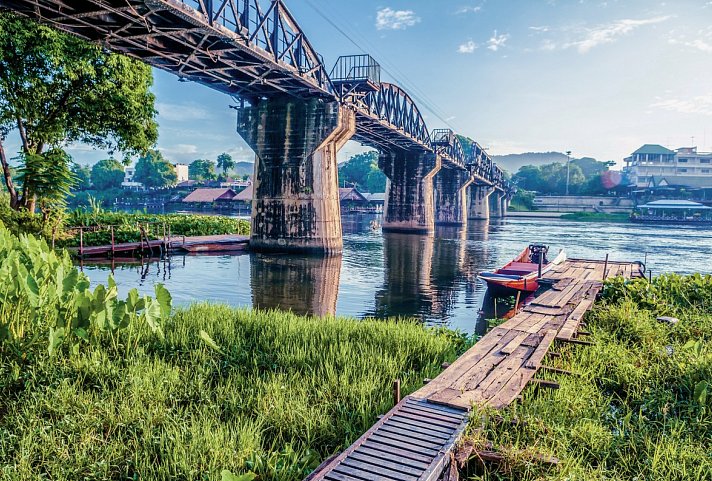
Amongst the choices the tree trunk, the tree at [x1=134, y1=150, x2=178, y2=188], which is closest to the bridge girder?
the tree trunk

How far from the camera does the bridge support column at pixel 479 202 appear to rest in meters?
122

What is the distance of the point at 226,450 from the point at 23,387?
4.02 metres

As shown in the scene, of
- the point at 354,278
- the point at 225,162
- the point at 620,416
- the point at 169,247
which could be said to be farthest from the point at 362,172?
the point at 620,416

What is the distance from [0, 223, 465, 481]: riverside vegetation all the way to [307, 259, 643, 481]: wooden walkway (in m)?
0.66

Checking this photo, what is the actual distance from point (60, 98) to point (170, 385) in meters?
31.4

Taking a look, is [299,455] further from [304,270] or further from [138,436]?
[304,270]

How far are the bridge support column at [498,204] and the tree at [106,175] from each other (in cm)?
12140

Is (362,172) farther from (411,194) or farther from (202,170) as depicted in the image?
(411,194)

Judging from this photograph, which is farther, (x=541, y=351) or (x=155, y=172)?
(x=155, y=172)

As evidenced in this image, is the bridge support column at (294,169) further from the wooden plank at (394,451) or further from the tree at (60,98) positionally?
the wooden plank at (394,451)

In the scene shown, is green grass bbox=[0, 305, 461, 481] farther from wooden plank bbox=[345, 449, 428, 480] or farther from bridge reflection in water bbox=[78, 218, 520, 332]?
bridge reflection in water bbox=[78, 218, 520, 332]

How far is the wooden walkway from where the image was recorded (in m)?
4.84

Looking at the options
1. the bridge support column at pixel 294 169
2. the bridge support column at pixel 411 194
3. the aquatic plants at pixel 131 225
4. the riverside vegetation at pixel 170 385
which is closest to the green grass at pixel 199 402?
the riverside vegetation at pixel 170 385

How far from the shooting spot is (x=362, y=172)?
164750mm
